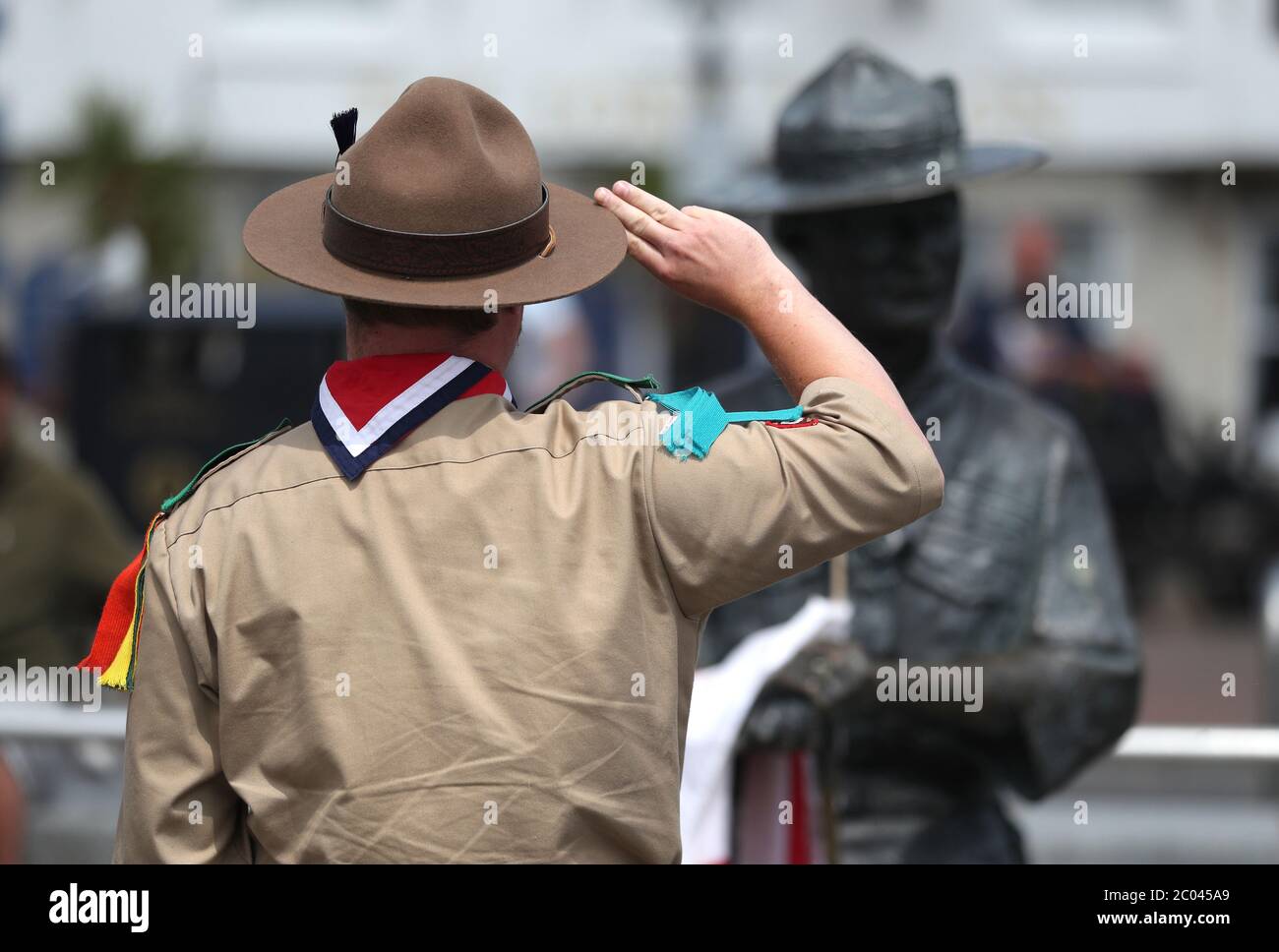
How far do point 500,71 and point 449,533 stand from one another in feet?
54.9

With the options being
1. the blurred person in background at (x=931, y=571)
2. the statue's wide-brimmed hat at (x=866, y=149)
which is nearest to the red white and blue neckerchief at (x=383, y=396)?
the blurred person in background at (x=931, y=571)

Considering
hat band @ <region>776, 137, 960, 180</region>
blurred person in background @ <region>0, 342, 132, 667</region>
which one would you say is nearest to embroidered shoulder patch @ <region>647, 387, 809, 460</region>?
hat band @ <region>776, 137, 960, 180</region>

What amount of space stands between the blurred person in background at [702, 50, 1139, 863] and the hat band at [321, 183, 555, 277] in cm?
131

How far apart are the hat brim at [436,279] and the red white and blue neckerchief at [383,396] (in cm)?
9

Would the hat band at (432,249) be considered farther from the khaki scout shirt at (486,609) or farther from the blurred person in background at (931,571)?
the blurred person in background at (931,571)

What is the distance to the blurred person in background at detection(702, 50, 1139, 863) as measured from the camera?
3100 mm

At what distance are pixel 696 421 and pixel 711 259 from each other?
227 mm

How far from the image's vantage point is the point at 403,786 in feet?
5.93

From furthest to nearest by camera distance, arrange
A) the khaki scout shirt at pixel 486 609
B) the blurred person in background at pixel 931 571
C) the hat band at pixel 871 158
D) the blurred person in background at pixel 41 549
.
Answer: the blurred person in background at pixel 41 549 < the hat band at pixel 871 158 < the blurred person in background at pixel 931 571 < the khaki scout shirt at pixel 486 609

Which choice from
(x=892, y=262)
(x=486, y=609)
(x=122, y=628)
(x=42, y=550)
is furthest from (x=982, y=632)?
(x=42, y=550)

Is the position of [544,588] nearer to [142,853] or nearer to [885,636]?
[142,853]

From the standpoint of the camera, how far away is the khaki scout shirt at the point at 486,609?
1808 mm

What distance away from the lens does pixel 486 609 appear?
1819mm

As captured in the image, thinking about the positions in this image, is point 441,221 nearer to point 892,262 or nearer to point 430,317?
point 430,317
